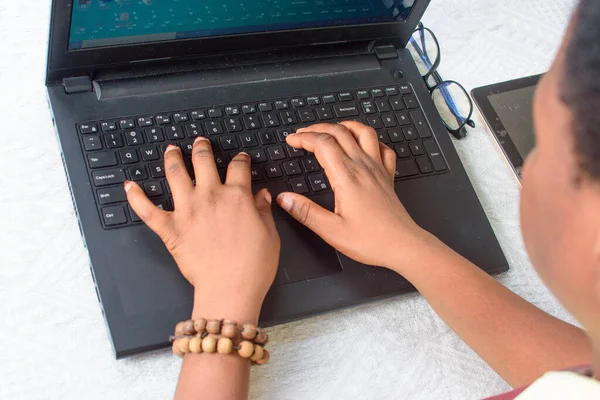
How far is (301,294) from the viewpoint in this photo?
0.65 meters

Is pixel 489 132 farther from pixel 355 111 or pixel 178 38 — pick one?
pixel 178 38

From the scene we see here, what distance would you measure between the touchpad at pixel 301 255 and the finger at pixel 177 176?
0.32 feet

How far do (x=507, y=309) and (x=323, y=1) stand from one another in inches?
14.1

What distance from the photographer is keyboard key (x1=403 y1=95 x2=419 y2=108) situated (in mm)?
792

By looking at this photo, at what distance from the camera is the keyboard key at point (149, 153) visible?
0.66 m

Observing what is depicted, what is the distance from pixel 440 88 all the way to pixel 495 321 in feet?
1.09

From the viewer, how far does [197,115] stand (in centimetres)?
71

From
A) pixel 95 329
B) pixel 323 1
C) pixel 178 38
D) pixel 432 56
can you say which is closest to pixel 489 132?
pixel 432 56

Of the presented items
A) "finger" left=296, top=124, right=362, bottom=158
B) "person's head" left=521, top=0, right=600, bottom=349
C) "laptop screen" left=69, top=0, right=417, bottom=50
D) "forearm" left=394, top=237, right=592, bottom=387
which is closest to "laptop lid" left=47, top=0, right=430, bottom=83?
"laptop screen" left=69, top=0, right=417, bottom=50

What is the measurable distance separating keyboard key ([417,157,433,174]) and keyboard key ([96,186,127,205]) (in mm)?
316

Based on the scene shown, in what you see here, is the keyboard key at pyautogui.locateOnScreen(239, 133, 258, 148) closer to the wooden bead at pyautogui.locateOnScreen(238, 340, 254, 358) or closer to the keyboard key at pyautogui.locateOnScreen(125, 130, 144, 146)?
the keyboard key at pyautogui.locateOnScreen(125, 130, 144, 146)

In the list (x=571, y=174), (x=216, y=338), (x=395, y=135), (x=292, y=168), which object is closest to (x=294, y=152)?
(x=292, y=168)

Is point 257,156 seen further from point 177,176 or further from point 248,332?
point 248,332

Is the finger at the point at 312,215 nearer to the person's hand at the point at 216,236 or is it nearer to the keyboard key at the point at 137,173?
the person's hand at the point at 216,236
